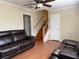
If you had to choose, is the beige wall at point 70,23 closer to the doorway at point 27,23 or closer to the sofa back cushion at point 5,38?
the doorway at point 27,23

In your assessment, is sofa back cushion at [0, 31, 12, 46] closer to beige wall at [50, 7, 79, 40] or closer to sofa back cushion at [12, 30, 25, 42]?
sofa back cushion at [12, 30, 25, 42]

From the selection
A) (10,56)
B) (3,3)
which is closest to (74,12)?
(3,3)

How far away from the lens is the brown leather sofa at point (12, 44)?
3.37 m

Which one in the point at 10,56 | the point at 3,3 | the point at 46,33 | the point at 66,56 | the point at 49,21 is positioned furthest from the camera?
the point at 49,21

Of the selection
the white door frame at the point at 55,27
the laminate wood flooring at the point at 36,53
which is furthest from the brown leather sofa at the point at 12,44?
the white door frame at the point at 55,27

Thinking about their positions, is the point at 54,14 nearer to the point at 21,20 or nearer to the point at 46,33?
the point at 46,33

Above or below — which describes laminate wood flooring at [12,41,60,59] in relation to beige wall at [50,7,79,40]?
below

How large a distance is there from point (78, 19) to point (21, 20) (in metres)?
3.65

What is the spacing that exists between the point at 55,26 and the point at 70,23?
1.10 m

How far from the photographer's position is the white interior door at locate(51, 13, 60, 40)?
22.3ft

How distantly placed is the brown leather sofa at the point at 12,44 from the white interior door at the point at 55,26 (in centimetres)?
260

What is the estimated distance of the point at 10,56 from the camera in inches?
139

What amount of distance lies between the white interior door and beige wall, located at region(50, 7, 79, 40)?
291 millimetres

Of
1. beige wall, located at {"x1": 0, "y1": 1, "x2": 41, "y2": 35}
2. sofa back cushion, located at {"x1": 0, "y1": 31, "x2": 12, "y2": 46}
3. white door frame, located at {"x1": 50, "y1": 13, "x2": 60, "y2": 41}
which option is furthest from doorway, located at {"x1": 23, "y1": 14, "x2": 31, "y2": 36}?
sofa back cushion, located at {"x1": 0, "y1": 31, "x2": 12, "y2": 46}
